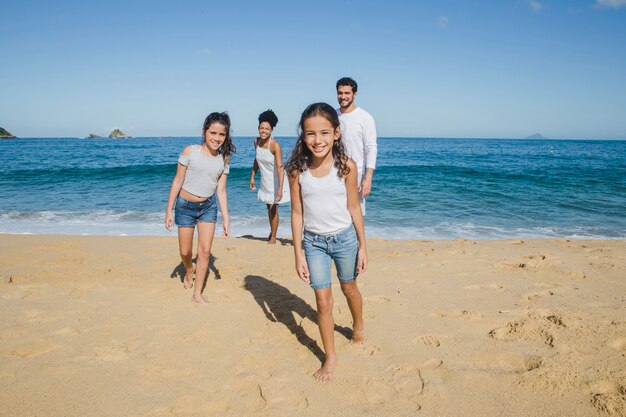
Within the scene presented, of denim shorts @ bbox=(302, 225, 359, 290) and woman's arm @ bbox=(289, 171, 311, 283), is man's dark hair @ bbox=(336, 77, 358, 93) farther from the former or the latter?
denim shorts @ bbox=(302, 225, 359, 290)

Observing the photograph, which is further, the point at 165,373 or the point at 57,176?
the point at 57,176

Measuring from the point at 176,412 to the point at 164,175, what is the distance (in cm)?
1834

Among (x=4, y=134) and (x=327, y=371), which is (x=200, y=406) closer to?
(x=327, y=371)

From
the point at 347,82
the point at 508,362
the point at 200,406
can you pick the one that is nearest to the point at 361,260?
the point at 508,362

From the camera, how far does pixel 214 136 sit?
371 cm

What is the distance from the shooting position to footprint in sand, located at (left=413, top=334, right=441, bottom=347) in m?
2.87

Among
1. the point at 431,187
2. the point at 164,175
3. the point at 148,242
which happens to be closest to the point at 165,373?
the point at 148,242

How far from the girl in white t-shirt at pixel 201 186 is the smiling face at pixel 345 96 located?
50.1 inches

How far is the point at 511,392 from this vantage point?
227 centimetres

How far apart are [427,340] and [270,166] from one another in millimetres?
3968

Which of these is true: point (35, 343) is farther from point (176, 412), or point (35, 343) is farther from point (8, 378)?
point (176, 412)

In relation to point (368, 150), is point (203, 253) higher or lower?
lower

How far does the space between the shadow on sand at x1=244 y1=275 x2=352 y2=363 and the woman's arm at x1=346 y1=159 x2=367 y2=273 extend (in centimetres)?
85

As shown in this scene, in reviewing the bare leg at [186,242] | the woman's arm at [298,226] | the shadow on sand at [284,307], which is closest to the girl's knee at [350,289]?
the woman's arm at [298,226]
